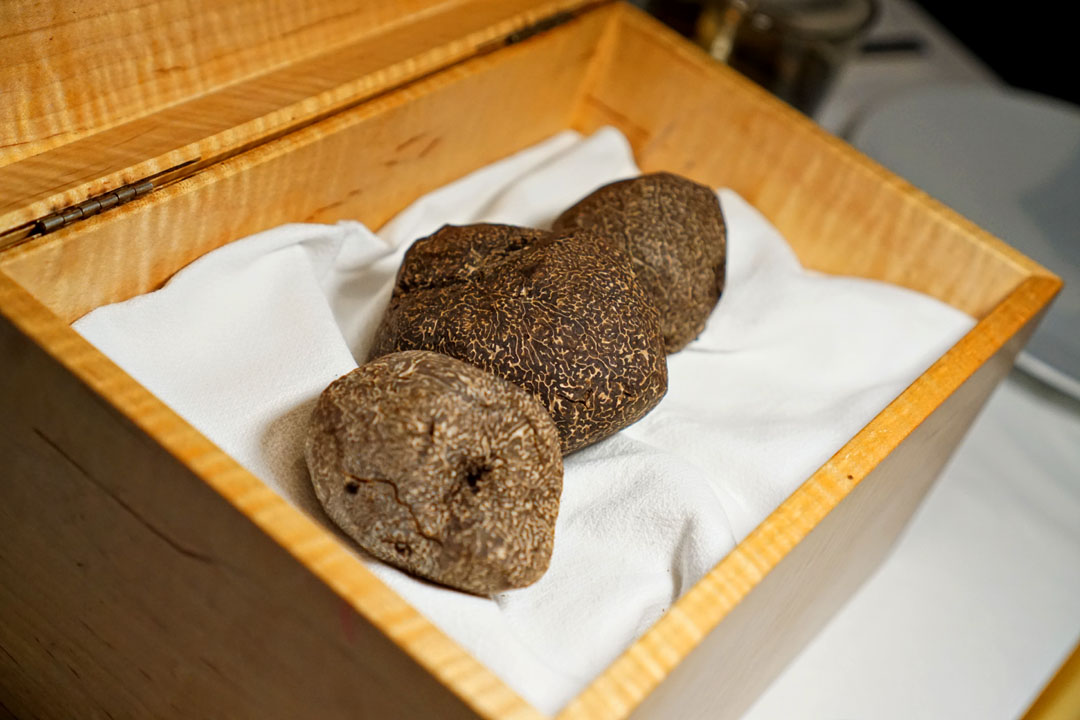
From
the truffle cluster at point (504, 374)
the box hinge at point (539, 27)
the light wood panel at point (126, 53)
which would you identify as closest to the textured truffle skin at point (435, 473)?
the truffle cluster at point (504, 374)

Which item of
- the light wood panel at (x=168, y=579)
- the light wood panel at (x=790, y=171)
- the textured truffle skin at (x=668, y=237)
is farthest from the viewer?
the light wood panel at (x=790, y=171)

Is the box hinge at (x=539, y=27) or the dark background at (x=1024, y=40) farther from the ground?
the box hinge at (x=539, y=27)

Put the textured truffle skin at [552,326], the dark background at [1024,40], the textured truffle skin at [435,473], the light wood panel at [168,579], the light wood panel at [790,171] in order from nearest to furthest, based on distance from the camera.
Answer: the light wood panel at [168,579]
the textured truffle skin at [435,473]
the textured truffle skin at [552,326]
the light wood panel at [790,171]
the dark background at [1024,40]

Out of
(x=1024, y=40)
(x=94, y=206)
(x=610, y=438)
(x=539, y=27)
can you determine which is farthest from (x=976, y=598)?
(x=1024, y=40)

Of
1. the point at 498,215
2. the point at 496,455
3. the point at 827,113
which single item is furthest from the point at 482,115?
the point at 827,113

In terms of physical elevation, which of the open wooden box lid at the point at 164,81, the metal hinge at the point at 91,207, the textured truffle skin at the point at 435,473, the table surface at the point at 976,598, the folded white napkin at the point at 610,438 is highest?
the open wooden box lid at the point at 164,81

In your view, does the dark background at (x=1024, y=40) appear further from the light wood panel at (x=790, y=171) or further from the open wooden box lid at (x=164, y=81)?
the open wooden box lid at (x=164, y=81)

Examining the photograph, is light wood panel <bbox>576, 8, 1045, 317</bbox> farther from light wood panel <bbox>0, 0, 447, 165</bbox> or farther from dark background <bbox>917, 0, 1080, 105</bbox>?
dark background <bbox>917, 0, 1080, 105</bbox>
